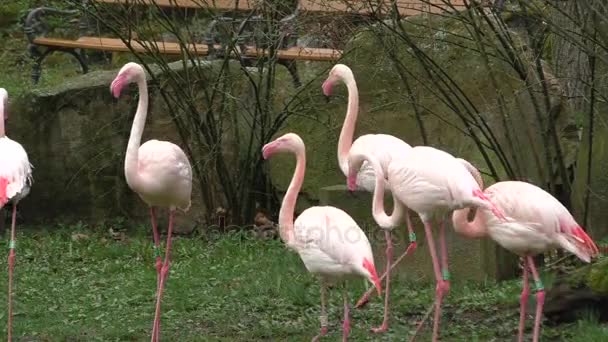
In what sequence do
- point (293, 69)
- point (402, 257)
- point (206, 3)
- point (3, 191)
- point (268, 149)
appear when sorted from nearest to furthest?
1. point (268, 149)
2. point (3, 191)
3. point (402, 257)
4. point (206, 3)
5. point (293, 69)

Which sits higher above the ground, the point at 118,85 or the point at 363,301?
the point at 118,85

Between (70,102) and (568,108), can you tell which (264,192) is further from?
(568,108)

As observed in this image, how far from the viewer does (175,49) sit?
9.81m

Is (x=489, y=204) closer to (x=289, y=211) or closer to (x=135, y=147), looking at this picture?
(x=289, y=211)

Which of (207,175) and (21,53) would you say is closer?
(207,175)

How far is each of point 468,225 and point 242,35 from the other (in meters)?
2.92

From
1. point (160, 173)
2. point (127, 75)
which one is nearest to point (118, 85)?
point (127, 75)

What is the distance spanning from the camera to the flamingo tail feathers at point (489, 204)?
530cm

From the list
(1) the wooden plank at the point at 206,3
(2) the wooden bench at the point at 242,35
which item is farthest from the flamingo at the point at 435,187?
(1) the wooden plank at the point at 206,3

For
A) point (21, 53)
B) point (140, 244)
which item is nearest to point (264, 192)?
point (140, 244)

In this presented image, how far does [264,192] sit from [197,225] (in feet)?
→ 1.89

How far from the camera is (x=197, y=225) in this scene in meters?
9.09

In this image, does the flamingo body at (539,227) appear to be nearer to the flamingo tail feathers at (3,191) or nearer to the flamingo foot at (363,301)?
the flamingo foot at (363,301)

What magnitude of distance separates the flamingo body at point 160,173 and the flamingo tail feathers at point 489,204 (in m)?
1.77
